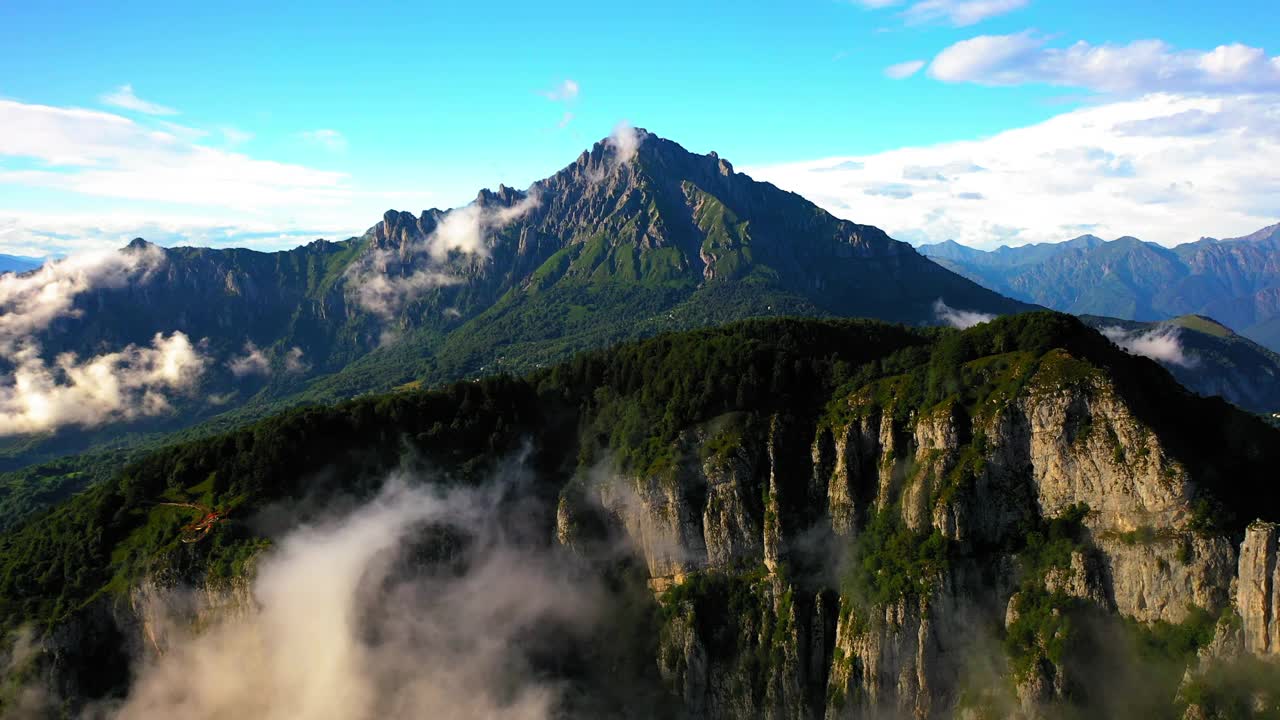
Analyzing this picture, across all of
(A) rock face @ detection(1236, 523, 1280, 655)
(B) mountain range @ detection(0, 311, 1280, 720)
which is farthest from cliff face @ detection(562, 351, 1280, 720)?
(B) mountain range @ detection(0, 311, 1280, 720)

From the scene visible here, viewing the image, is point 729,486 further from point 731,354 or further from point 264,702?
point 264,702

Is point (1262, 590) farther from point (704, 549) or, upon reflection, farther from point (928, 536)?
point (704, 549)

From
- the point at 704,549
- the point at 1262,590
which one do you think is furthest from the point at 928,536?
the point at 1262,590

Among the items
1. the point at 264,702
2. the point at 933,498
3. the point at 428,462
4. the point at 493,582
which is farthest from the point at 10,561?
the point at 933,498

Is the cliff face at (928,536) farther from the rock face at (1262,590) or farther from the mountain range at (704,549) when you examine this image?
the mountain range at (704,549)

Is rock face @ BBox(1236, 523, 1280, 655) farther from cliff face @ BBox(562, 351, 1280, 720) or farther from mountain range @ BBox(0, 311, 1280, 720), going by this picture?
mountain range @ BBox(0, 311, 1280, 720)

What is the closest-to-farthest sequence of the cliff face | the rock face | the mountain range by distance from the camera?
1. the rock face
2. the cliff face
3. the mountain range
